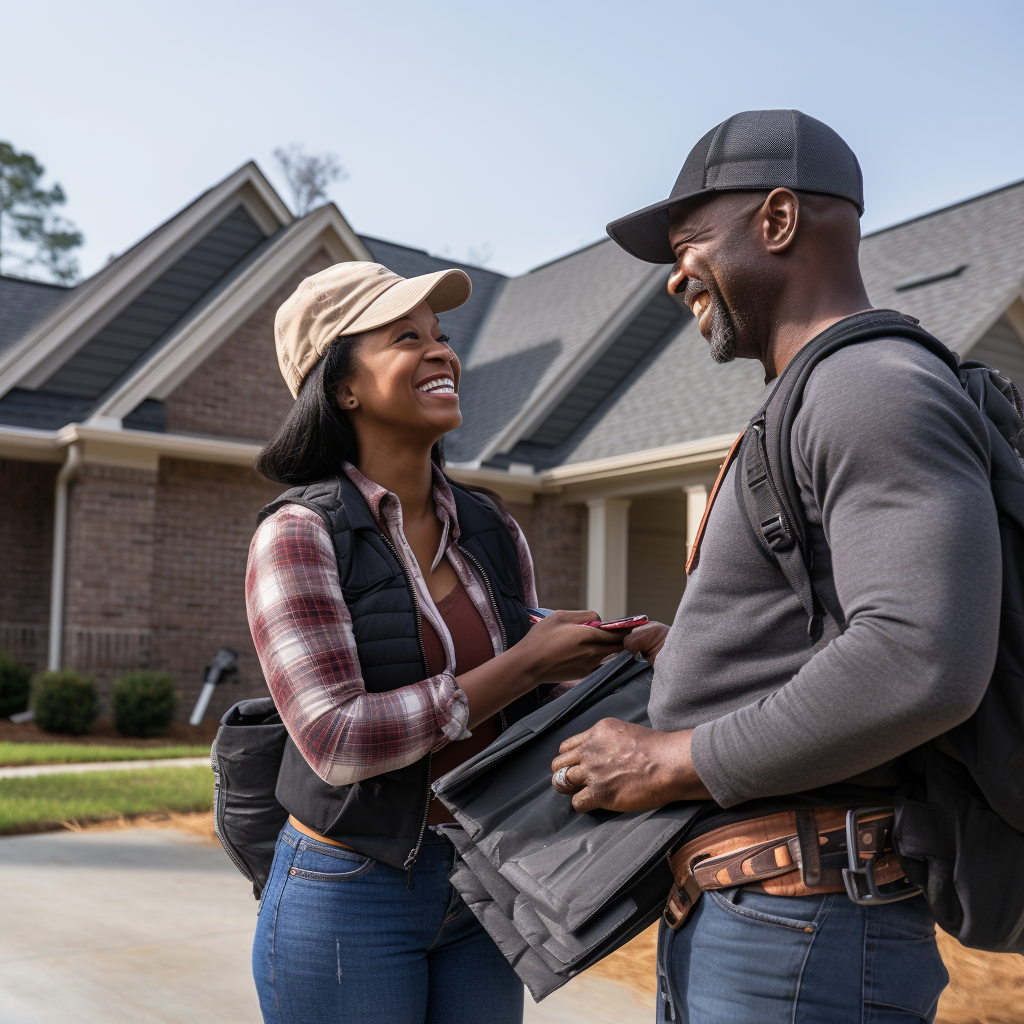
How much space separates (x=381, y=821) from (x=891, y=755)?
1.07 meters

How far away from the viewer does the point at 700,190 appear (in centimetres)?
161

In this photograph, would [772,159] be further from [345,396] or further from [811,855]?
[345,396]

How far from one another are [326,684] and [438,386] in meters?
0.75

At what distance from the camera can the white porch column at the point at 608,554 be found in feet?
46.7

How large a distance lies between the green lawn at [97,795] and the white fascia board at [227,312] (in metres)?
5.02

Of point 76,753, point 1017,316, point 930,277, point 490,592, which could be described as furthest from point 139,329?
point 490,592

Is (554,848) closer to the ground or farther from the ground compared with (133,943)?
farther from the ground

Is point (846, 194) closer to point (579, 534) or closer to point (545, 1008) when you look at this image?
point (545, 1008)

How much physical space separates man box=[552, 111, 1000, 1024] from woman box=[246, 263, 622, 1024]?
460 mm

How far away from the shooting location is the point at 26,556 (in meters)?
13.5

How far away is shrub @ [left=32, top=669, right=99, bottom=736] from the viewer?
11.7 metres

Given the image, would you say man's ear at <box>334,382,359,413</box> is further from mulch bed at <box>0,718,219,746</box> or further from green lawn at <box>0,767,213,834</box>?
mulch bed at <box>0,718,219,746</box>

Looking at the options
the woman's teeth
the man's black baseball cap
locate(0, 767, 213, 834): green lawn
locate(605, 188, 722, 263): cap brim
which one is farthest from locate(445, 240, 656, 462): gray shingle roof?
the man's black baseball cap

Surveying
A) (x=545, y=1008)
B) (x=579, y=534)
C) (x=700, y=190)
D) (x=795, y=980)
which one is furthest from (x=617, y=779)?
(x=579, y=534)
